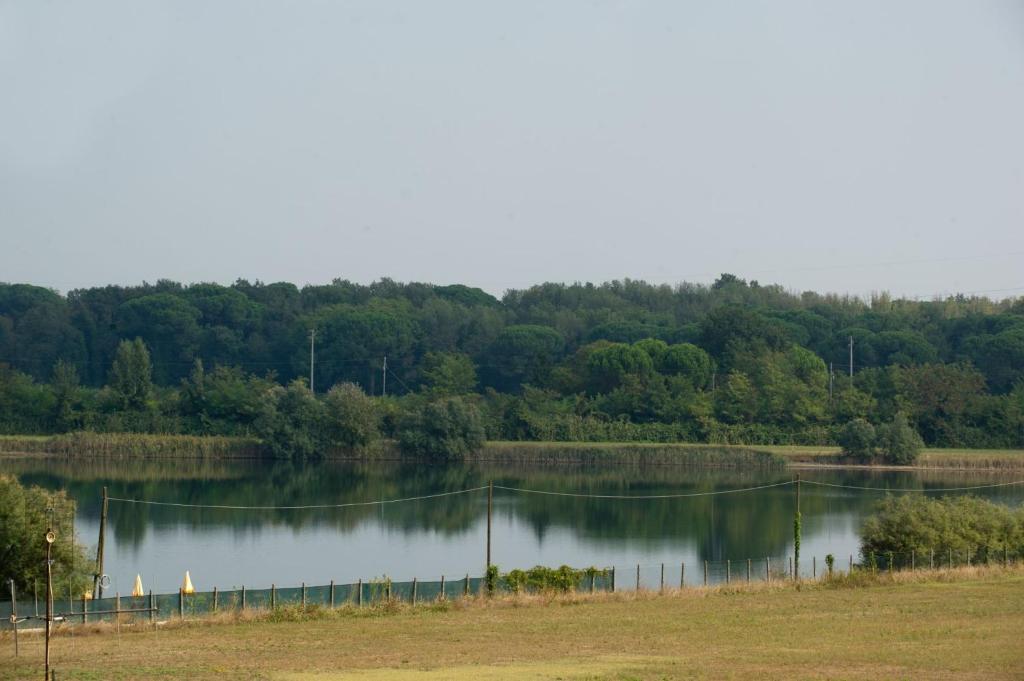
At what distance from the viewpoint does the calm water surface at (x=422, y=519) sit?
127 ft

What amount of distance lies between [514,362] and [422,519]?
48.8 metres

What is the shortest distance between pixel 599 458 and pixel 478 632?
164ft

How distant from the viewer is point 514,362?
97.1m

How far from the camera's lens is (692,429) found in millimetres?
76500

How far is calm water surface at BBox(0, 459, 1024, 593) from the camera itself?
38.7 meters

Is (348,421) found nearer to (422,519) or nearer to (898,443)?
(422,519)

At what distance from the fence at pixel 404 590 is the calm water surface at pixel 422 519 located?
141cm

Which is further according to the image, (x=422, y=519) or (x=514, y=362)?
(x=514, y=362)

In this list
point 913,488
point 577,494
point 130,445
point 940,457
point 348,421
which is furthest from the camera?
point 348,421

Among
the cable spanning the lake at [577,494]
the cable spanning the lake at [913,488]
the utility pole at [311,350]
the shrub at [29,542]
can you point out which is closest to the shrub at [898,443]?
the cable spanning the lake at [577,494]

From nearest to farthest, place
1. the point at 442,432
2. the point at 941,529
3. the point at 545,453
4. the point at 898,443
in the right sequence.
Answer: the point at 941,529, the point at 898,443, the point at 442,432, the point at 545,453

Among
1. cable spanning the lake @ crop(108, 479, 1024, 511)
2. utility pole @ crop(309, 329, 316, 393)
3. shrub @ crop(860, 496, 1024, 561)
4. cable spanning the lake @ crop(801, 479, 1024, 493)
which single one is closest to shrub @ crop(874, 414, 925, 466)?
cable spanning the lake @ crop(108, 479, 1024, 511)

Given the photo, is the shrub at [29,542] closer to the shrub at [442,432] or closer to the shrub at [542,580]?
the shrub at [542,580]

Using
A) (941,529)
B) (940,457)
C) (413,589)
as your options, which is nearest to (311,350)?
(940,457)
